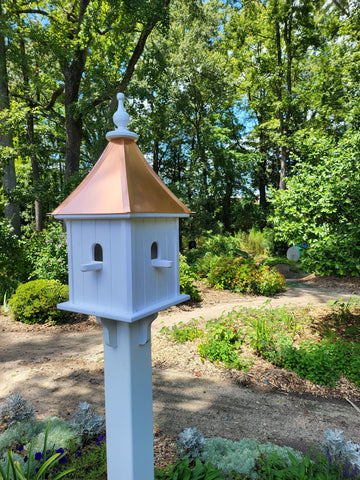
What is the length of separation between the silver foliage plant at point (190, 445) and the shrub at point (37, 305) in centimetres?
469

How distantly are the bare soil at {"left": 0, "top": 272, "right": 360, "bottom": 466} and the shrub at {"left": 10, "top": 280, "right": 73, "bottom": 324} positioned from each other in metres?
0.82

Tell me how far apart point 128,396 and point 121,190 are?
3.90 feet

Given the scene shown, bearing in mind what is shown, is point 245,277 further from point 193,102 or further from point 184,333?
point 193,102

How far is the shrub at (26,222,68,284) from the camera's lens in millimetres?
7684

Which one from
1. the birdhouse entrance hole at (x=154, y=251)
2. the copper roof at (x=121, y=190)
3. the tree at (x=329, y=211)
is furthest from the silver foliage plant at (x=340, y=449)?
the tree at (x=329, y=211)

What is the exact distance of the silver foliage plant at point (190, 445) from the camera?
8.14 feet

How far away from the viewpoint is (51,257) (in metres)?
7.93

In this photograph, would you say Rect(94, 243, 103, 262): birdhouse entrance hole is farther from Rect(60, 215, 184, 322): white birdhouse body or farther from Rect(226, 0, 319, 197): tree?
Rect(226, 0, 319, 197): tree


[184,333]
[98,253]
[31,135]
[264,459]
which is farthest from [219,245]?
[98,253]

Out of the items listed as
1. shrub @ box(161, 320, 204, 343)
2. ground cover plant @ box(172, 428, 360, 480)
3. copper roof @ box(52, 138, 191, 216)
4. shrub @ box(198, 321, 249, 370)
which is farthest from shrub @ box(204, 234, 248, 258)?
copper roof @ box(52, 138, 191, 216)

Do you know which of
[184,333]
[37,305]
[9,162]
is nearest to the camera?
[184,333]

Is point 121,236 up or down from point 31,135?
down

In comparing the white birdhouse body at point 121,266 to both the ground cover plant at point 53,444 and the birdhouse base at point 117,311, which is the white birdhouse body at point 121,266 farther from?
the ground cover plant at point 53,444

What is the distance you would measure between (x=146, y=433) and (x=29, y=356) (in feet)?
12.6
